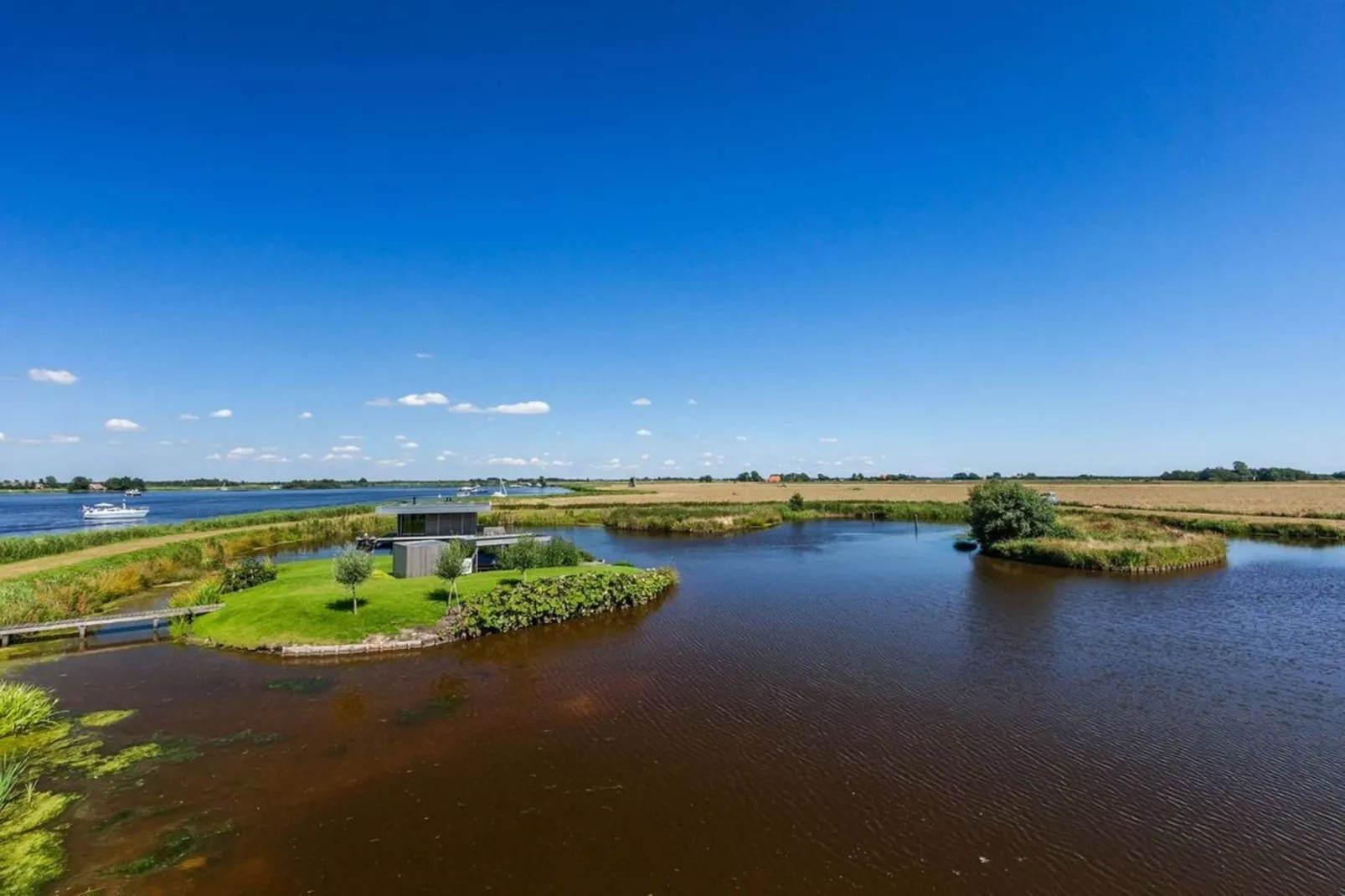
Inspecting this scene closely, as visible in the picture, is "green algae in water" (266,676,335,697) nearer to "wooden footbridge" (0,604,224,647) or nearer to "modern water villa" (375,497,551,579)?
"wooden footbridge" (0,604,224,647)

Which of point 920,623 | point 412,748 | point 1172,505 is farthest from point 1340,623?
point 1172,505

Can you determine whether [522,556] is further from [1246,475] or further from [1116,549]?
[1246,475]

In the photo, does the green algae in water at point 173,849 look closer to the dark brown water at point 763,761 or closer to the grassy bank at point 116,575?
the dark brown water at point 763,761

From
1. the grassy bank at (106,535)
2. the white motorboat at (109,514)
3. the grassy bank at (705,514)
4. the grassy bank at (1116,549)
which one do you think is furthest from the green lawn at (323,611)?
the white motorboat at (109,514)

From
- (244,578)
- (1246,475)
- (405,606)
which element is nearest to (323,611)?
(405,606)

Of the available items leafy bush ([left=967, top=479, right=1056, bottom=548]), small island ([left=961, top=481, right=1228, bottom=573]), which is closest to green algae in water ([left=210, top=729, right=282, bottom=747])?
small island ([left=961, top=481, right=1228, bottom=573])

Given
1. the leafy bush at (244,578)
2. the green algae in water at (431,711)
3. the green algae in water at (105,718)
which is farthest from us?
the leafy bush at (244,578)
